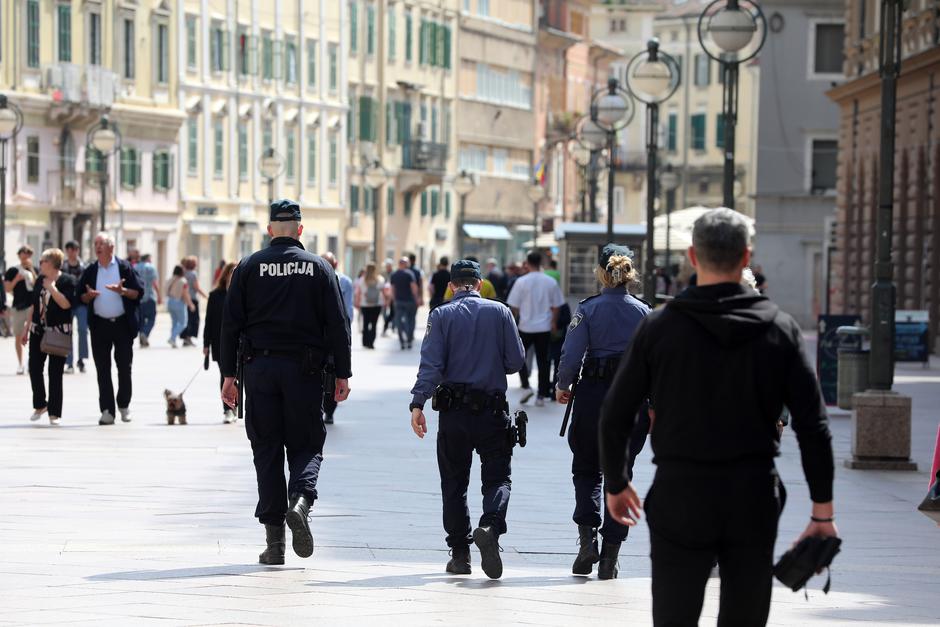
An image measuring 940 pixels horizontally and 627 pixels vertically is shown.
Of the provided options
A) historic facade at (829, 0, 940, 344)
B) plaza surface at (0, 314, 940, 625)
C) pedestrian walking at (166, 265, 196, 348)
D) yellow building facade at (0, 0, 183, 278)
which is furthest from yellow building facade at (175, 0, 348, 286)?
plaza surface at (0, 314, 940, 625)

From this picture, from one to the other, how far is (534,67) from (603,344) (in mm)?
88596

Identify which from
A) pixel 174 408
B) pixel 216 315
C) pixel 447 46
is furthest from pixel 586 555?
pixel 447 46

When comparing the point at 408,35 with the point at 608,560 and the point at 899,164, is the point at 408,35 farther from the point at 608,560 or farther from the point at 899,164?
the point at 608,560

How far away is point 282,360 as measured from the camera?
10.9m

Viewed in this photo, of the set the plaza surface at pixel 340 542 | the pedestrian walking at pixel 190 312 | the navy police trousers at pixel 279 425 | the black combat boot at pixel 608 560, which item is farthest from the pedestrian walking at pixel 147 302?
the black combat boot at pixel 608 560

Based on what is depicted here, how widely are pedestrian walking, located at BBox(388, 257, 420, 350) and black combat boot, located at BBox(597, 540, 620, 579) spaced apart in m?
29.7

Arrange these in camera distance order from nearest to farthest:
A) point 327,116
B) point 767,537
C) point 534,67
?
point 767,537 < point 327,116 < point 534,67

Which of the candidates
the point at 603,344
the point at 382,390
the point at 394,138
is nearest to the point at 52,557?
the point at 603,344

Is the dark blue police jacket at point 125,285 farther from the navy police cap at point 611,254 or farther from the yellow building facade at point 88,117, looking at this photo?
the yellow building facade at point 88,117

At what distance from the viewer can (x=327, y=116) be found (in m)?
78.8

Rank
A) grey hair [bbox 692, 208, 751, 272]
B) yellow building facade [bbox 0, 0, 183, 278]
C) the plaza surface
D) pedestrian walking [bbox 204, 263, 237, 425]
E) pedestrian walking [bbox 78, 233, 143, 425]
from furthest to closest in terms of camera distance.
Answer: yellow building facade [bbox 0, 0, 183, 278] → pedestrian walking [bbox 204, 263, 237, 425] → pedestrian walking [bbox 78, 233, 143, 425] → the plaza surface → grey hair [bbox 692, 208, 751, 272]

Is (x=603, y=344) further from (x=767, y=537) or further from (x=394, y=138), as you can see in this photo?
(x=394, y=138)

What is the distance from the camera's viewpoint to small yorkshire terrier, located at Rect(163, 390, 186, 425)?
67.2 feet

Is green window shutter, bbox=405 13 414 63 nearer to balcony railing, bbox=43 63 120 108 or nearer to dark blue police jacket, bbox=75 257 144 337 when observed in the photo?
balcony railing, bbox=43 63 120 108
